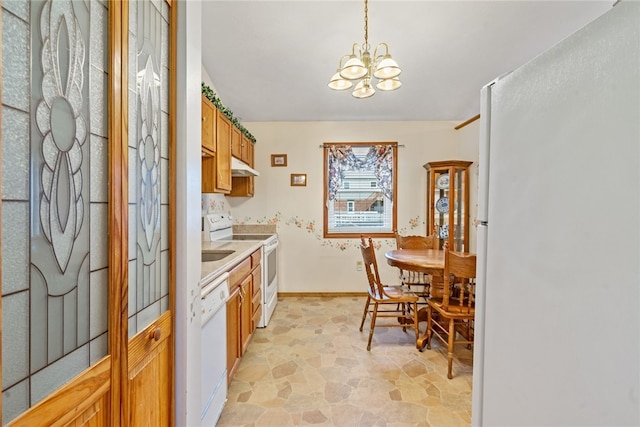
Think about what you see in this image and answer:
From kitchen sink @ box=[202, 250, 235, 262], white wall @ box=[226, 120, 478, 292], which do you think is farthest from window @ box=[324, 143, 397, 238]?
kitchen sink @ box=[202, 250, 235, 262]

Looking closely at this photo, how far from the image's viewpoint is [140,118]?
2.66 feet

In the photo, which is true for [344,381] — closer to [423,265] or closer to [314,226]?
[423,265]

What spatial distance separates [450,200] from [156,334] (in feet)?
10.9

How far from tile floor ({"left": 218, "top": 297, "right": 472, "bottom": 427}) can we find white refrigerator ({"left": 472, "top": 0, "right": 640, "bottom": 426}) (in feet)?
3.12

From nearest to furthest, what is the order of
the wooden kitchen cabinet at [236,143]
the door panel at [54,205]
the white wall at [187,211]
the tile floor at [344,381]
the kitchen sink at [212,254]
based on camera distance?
the door panel at [54,205]
the white wall at [187,211]
the tile floor at [344,381]
the kitchen sink at [212,254]
the wooden kitchen cabinet at [236,143]

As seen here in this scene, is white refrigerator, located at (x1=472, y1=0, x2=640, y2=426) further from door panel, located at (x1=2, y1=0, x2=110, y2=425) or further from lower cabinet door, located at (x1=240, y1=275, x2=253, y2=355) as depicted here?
lower cabinet door, located at (x1=240, y1=275, x2=253, y2=355)

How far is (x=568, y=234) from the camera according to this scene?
24.5 inches

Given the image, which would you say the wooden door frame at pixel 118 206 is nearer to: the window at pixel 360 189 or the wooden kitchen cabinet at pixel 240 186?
the wooden kitchen cabinet at pixel 240 186

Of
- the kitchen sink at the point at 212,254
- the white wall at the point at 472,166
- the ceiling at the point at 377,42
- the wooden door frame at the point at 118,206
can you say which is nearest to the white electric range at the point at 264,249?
the kitchen sink at the point at 212,254

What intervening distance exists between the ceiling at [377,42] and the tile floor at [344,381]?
8.84ft

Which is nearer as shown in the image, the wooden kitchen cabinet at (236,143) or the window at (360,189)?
the wooden kitchen cabinet at (236,143)

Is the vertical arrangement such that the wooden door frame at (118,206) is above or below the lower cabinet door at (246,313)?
above

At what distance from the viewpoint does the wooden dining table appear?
2221 mm

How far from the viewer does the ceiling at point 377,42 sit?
235cm
